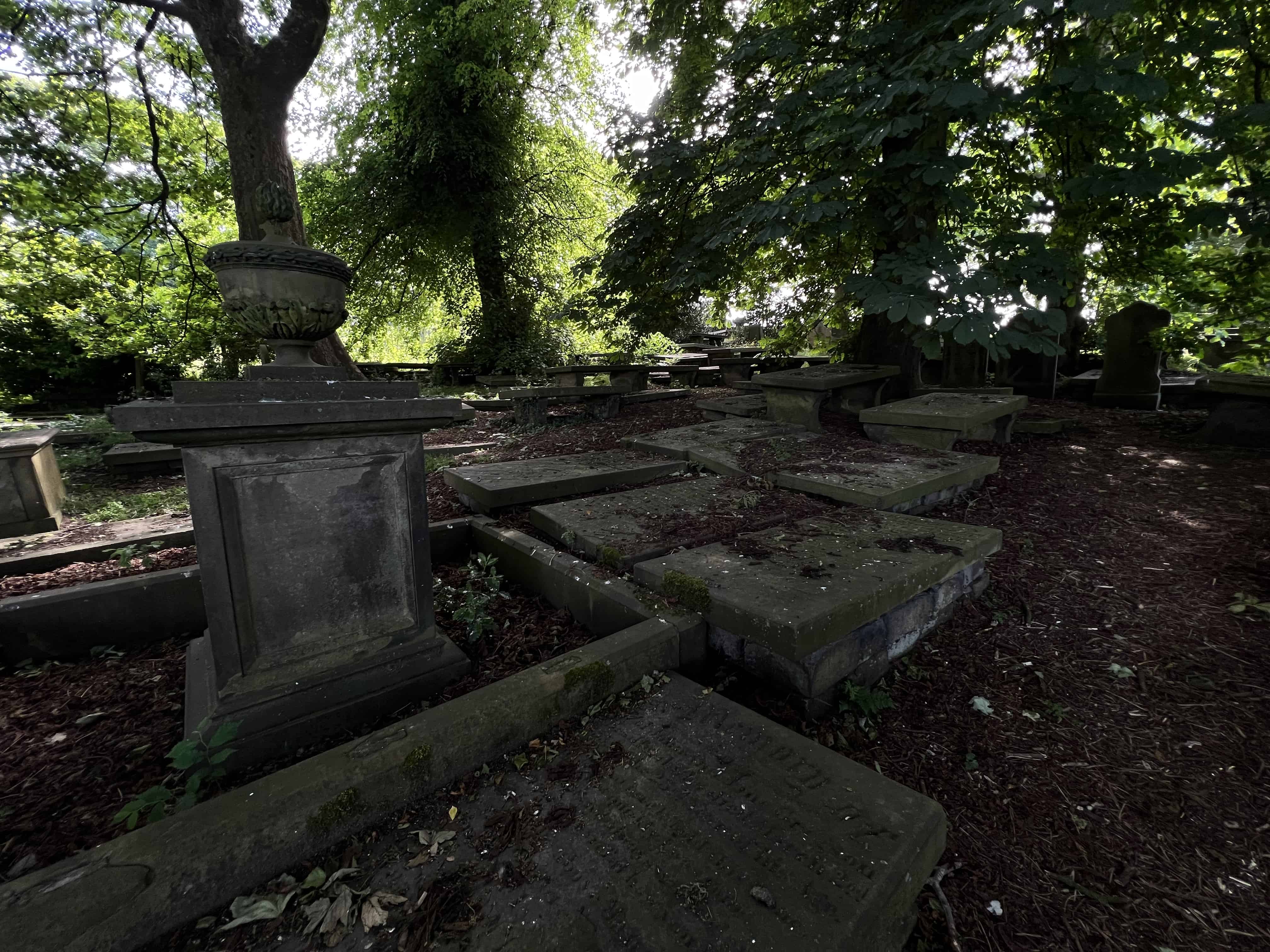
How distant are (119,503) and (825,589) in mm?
5474

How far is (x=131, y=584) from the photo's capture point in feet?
8.66

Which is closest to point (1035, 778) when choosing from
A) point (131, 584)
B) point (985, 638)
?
point (985, 638)

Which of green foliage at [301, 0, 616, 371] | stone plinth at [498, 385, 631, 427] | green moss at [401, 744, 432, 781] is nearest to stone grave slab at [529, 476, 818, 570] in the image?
green moss at [401, 744, 432, 781]

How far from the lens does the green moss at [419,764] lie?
1521mm

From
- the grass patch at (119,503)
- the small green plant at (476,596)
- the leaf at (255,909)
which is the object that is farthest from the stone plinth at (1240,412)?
the grass patch at (119,503)

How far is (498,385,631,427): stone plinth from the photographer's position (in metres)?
7.37

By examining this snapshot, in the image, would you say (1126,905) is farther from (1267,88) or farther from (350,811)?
(1267,88)

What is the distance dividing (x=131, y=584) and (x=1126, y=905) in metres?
4.02

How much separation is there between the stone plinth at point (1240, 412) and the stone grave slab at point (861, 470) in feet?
11.4

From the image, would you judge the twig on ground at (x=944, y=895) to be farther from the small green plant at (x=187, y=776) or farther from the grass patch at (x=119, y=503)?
the grass patch at (x=119, y=503)

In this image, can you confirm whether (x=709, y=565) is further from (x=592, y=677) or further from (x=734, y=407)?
(x=734, y=407)

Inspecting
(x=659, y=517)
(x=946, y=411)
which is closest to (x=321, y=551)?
(x=659, y=517)

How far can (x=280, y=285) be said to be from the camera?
1956mm

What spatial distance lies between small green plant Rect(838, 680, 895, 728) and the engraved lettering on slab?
1.78 metres
